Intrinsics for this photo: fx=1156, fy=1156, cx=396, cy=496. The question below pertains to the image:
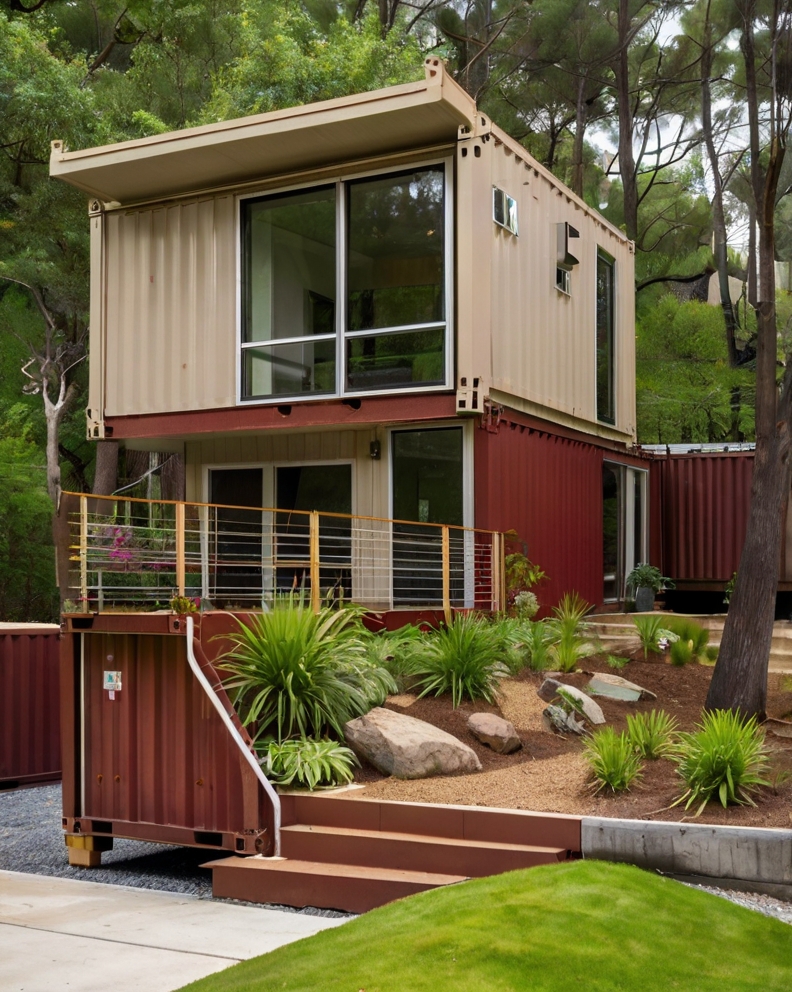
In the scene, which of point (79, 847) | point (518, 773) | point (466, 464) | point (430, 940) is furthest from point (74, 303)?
point (430, 940)

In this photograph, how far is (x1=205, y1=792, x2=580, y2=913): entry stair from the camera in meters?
7.37

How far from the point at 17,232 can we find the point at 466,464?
13.1m

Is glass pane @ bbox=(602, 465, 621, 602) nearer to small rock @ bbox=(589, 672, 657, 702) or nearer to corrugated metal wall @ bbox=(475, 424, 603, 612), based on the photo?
corrugated metal wall @ bbox=(475, 424, 603, 612)

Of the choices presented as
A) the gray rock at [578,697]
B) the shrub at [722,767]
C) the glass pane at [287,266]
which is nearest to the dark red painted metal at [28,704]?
the glass pane at [287,266]

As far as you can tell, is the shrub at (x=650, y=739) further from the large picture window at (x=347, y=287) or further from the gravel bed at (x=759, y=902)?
the large picture window at (x=347, y=287)

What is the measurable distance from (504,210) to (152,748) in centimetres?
785

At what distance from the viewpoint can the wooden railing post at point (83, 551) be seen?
8719mm

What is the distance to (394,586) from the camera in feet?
44.8

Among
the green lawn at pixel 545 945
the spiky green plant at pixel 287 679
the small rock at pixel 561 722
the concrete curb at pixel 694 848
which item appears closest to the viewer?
the green lawn at pixel 545 945

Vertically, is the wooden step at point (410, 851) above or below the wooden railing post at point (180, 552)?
below

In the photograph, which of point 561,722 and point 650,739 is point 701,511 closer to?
point 561,722

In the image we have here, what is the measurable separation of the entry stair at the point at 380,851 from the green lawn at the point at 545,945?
153cm

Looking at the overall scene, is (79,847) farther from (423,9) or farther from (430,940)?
(423,9)

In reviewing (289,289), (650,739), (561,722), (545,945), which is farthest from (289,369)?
(545,945)
